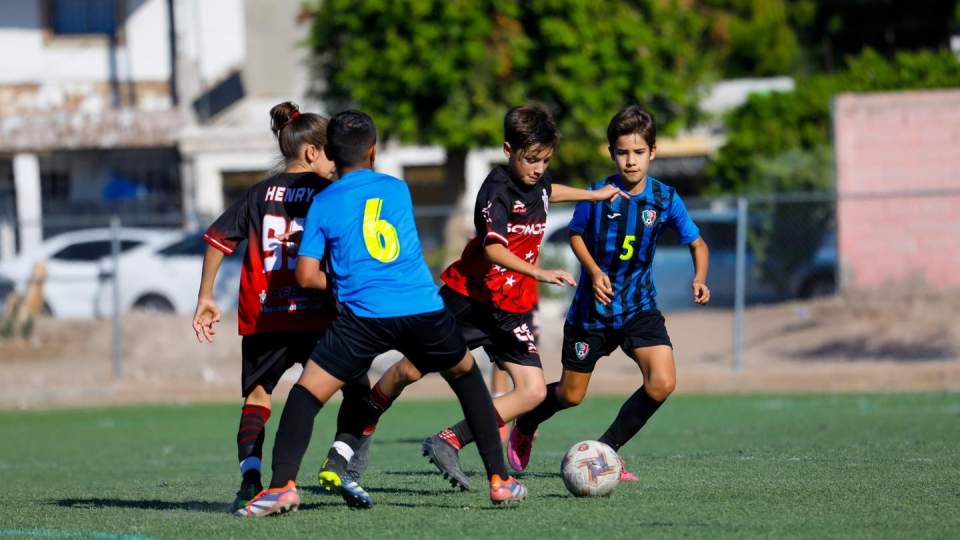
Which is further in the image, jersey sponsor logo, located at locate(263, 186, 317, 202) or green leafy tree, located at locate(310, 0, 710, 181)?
green leafy tree, located at locate(310, 0, 710, 181)

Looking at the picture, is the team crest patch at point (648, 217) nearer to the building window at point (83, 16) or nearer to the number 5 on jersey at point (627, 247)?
the number 5 on jersey at point (627, 247)

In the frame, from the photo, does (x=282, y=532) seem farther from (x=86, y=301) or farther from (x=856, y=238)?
(x=856, y=238)

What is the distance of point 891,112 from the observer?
71.3 ft

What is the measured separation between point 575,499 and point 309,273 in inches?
64.9

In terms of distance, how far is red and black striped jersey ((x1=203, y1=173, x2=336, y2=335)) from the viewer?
6680 mm

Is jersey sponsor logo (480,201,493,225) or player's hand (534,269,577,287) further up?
jersey sponsor logo (480,201,493,225)

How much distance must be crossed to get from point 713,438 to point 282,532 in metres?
5.56

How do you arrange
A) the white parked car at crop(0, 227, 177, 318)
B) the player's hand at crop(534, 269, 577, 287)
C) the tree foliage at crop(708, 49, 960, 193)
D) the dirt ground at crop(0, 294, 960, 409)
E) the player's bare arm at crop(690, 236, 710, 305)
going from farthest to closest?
the tree foliage at crop(708, 49, 960, 193) → the white parked car at crop(0, 227, 177, 318) → the dirt ground at crop(0, 294, 960, 409) → the player's bare arm at crop(690, 236, 710, 305) → the player's hand at crop(534, 269, 577, 287)

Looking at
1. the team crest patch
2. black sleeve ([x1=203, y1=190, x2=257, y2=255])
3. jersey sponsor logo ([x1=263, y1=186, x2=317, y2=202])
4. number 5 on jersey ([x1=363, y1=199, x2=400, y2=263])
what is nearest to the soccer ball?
the team crest patch

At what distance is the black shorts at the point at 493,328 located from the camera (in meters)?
7.39

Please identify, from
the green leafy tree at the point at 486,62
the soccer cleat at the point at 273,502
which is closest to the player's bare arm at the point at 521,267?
the soccer cleat at the point at 273,502

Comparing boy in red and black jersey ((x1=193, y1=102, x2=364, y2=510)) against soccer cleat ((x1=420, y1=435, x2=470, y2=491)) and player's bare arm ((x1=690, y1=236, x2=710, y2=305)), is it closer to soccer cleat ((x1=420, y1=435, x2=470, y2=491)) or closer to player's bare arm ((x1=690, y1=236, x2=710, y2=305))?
soccer cleat ((x1=420, y1=435, x2=470, y2=491))

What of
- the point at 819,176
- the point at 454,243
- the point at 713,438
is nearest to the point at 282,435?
the point at 713,438

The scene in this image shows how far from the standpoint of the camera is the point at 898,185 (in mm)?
21547
